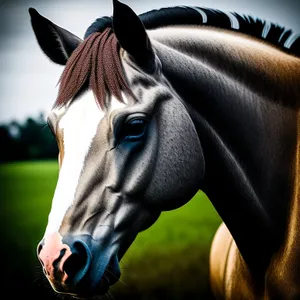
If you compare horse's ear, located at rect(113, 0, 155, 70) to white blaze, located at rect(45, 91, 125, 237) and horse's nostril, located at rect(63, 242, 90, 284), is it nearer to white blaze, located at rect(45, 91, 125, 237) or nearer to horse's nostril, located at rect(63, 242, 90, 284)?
white blaze, located at rect(45, 91, 125, 237)

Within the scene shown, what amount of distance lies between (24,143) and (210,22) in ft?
35.0

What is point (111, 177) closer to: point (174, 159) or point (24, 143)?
point (174, 159)

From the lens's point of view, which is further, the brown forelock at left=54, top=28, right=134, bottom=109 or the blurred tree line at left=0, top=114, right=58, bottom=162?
the blurred tree line at left=0, top=114, right=58, bottom=162

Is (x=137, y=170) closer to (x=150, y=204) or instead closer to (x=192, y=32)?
(x=150, y=204)

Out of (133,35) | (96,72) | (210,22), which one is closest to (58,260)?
(96,72)

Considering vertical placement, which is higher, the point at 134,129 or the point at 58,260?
the point at 134,129

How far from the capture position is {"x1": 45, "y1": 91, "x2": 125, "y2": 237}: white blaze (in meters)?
1.40

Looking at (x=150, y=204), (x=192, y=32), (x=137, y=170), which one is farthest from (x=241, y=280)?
(x=192, y=32)

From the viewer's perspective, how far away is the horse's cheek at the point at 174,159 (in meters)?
1.60

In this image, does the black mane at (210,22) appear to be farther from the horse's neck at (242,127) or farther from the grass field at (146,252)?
the grass field at (146,252)

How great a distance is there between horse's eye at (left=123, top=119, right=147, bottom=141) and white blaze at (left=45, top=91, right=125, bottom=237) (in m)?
0.08

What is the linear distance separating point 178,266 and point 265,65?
4.32 metres

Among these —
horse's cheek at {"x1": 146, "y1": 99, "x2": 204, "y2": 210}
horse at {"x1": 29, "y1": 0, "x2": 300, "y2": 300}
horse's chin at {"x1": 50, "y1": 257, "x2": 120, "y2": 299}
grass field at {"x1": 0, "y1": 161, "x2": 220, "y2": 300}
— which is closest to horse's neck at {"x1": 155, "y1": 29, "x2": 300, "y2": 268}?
horse at {"x1": 29, "y1": 0, "x2": 300, "y2": 300}

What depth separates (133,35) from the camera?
159 cm
